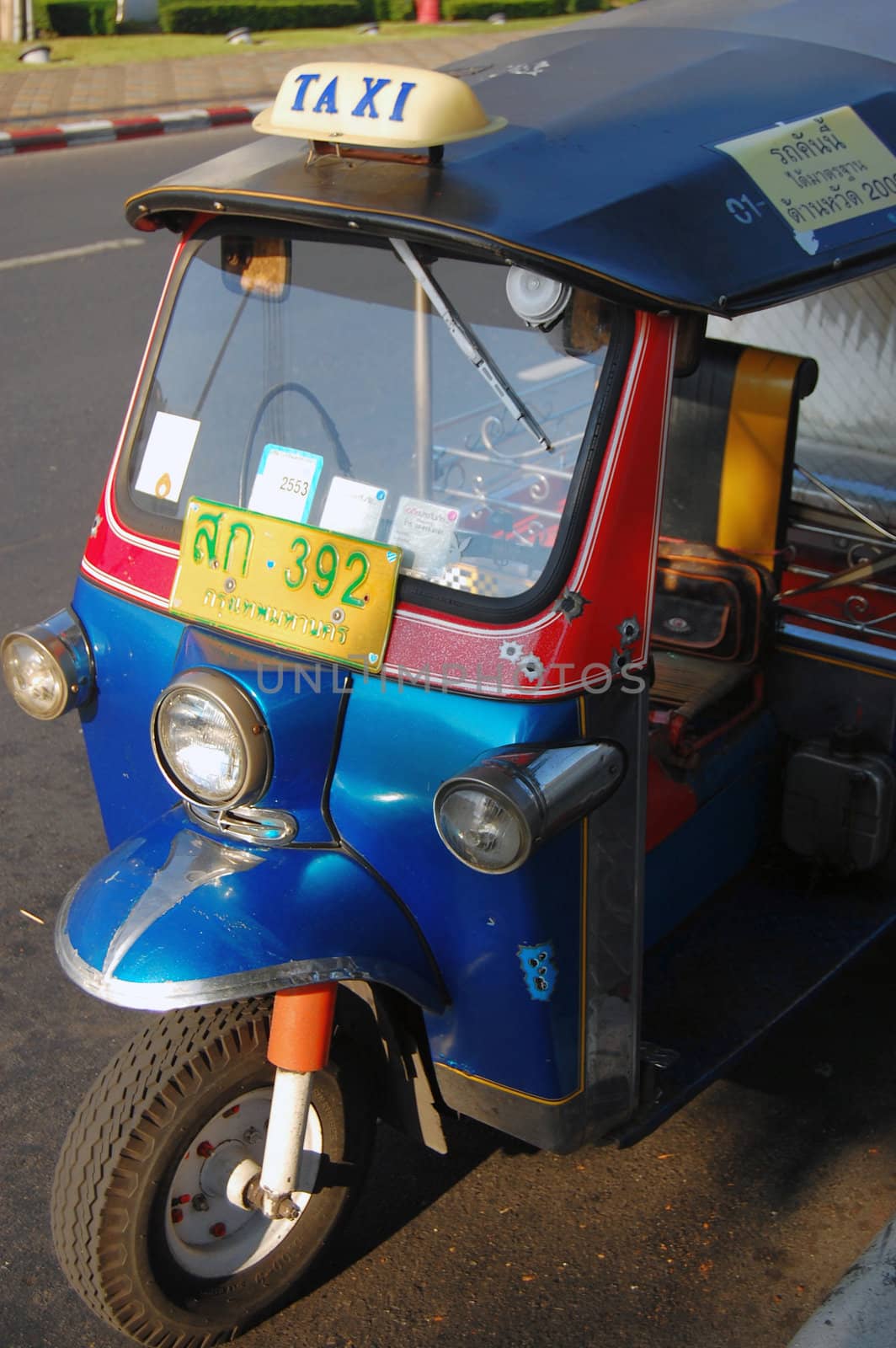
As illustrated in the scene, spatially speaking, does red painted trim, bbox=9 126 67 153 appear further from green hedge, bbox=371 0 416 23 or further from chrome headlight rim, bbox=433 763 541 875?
chrome headlight rim, bbox=433 763 541 875

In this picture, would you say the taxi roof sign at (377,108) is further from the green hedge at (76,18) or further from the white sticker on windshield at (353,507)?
the green hedge at (76,18)

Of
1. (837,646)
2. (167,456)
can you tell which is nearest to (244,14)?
(837,646)

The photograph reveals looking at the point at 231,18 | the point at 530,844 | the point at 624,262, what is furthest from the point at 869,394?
the point at 231,18

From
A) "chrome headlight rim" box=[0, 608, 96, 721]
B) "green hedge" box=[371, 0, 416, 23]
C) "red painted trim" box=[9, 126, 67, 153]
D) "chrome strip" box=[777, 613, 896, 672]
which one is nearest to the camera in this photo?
"chrome headlight rim" box=[0, 608, 96, 721]

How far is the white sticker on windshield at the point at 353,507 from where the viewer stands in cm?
264

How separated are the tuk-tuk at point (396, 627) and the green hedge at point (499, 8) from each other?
59.3ft

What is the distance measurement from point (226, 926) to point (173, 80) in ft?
50.8

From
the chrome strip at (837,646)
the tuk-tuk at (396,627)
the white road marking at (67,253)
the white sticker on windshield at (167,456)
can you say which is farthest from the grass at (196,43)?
the tuk-tuk at (396,627)

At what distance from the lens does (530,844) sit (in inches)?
89.3

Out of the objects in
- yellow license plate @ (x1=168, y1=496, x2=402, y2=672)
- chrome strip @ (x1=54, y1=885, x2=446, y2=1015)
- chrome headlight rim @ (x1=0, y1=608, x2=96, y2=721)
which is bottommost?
chrome strip @ (x1=54, y1=885, x2=446, y2=1015)

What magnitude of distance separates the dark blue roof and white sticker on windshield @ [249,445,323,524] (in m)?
0.46

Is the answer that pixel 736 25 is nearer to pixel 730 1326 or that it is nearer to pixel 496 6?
pixel 730 1326

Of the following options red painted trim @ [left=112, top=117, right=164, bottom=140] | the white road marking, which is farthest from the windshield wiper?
red painted trim @ [left=112, top=117, right=164, bottom=140]

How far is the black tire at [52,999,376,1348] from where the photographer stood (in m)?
2.50
